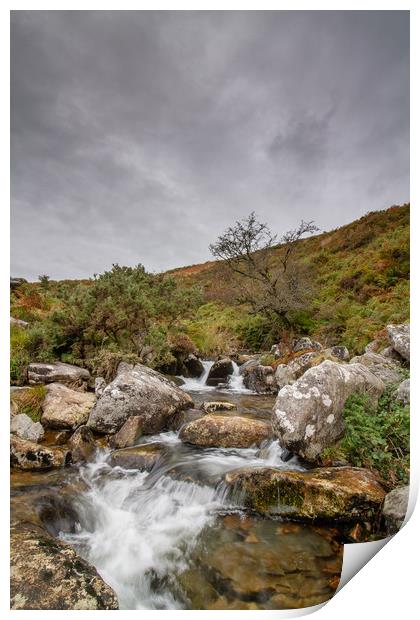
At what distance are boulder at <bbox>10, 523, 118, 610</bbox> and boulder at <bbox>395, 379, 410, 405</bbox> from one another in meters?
3.38

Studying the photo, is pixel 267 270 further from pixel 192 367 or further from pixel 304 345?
pixel 192 367

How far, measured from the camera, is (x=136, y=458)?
13.9ft

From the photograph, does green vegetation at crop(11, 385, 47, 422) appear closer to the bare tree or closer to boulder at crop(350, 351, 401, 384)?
boulder at crop(350, 351, 401, 384)

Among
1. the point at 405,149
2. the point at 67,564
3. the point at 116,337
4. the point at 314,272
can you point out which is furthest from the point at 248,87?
the point at 314,272

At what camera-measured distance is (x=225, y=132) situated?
3002 millimetres

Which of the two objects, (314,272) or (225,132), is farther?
(314,272)

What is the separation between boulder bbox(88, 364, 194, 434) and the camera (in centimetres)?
473

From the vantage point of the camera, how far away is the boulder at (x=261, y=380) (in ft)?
28.2

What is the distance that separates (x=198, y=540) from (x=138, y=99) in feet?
12.9

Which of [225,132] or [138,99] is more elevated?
[138,99]

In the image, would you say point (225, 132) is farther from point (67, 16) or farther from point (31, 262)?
point (31, 262)

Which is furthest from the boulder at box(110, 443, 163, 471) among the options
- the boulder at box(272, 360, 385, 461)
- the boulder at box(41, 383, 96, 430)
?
the boulder at box(272, 360, 385, 461)

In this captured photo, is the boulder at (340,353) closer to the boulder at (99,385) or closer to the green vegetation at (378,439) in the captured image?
the green vegetation at (378,439)

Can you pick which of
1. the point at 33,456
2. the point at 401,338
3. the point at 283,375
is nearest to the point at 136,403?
the point at 33,456
